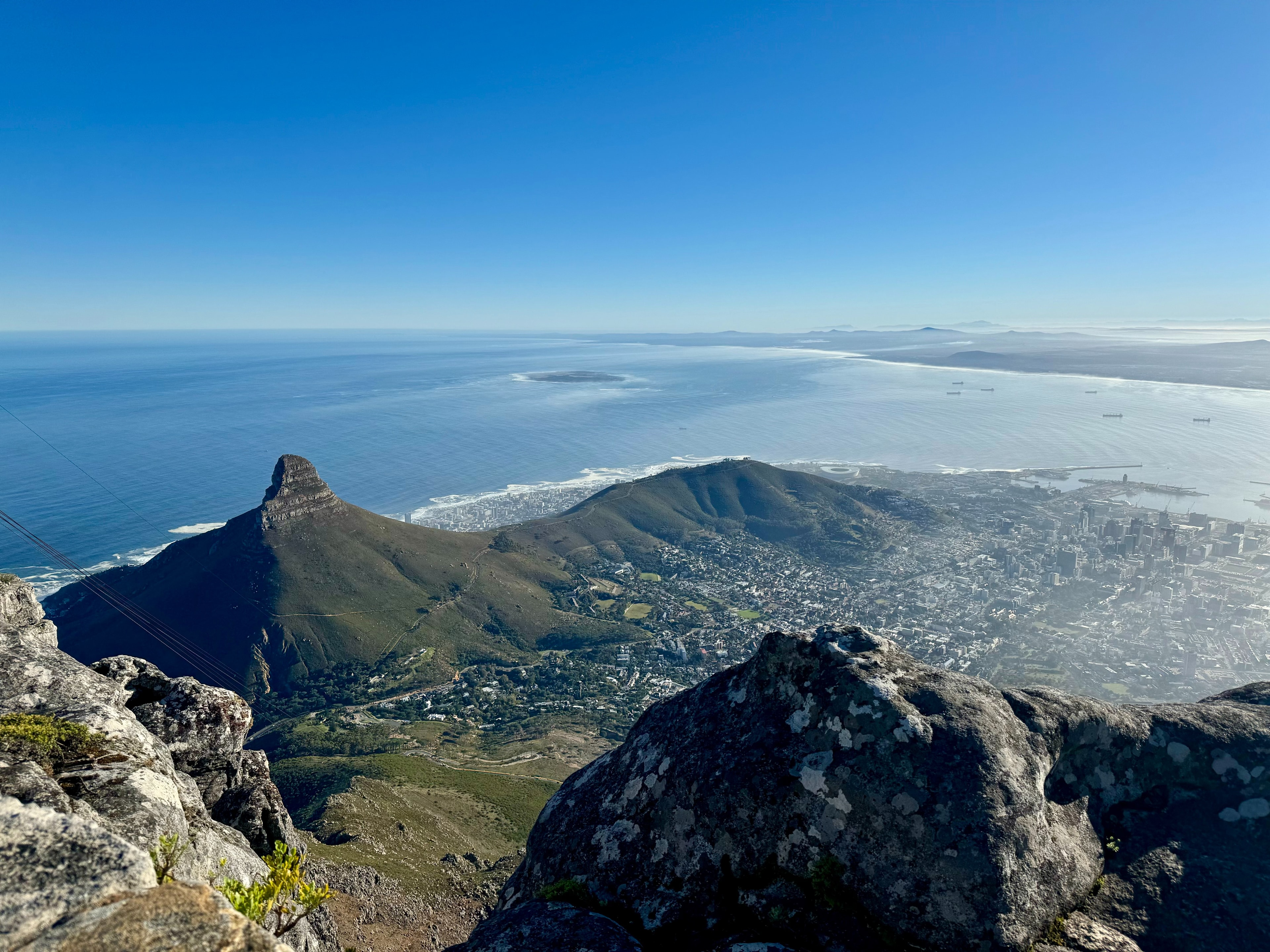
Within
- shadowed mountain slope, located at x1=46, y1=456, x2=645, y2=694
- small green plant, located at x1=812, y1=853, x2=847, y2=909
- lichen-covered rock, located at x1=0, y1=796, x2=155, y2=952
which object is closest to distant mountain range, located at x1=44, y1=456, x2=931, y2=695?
shadowed mountain slope, located at x1=46, y1=456, x2=645, y2=694

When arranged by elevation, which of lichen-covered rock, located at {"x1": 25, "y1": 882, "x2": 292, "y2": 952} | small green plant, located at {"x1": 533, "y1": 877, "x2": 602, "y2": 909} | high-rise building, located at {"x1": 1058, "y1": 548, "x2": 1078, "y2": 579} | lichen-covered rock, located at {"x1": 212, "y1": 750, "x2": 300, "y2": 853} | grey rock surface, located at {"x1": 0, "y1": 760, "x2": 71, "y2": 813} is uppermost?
lichen-covered rock, located at {"x1": 25, "y1": 882, "x2": 292, "y2": 952}

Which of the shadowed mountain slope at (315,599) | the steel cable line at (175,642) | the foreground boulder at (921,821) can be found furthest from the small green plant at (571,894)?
the shadowed mountain slope at (315,599)

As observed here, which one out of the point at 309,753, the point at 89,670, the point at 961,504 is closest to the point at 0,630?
the point at 89,670

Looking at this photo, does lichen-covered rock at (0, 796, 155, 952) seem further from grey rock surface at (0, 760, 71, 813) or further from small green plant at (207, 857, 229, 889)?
small green plant at (207, 857, 229, 889)

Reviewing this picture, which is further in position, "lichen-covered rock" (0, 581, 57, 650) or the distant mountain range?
the distant mountain range

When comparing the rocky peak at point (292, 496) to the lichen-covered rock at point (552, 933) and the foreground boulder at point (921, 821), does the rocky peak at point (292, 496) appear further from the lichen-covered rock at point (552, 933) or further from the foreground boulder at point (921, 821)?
the foreground boulder at point (921, 821)

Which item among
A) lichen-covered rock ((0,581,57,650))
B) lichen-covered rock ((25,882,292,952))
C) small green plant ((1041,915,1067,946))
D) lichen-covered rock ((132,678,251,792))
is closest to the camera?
lichen-covered rock ((25,882,292,952))
